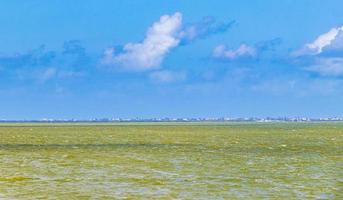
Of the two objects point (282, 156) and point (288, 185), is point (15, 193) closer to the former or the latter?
point (288, 185)

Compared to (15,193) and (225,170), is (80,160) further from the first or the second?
(15,193)

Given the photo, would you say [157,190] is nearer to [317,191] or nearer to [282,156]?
[317,191]

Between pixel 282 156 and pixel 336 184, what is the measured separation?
83.0ft

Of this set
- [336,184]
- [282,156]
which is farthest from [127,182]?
[282,156]

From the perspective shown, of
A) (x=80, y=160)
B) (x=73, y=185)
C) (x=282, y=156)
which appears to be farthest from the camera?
(x=282, y=156)

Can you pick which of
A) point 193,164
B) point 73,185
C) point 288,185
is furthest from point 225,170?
point 73,185

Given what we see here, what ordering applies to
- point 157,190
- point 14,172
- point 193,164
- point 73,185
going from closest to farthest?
point 157,190 → point 73,185 → point 14,172 → point 193,164

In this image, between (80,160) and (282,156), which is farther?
(282,156)

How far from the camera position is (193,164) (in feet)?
178

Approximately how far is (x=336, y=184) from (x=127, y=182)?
13464 millimetres

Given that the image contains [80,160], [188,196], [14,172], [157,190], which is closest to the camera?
[188,196]

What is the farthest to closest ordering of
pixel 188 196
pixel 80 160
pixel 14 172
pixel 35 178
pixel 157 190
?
pixel 80 160 → pixel 14 172 → pixel 35 178 → pixel 157 190 → pixel 188 196

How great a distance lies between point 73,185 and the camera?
3975cm

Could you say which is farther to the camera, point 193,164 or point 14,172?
point 193,164
